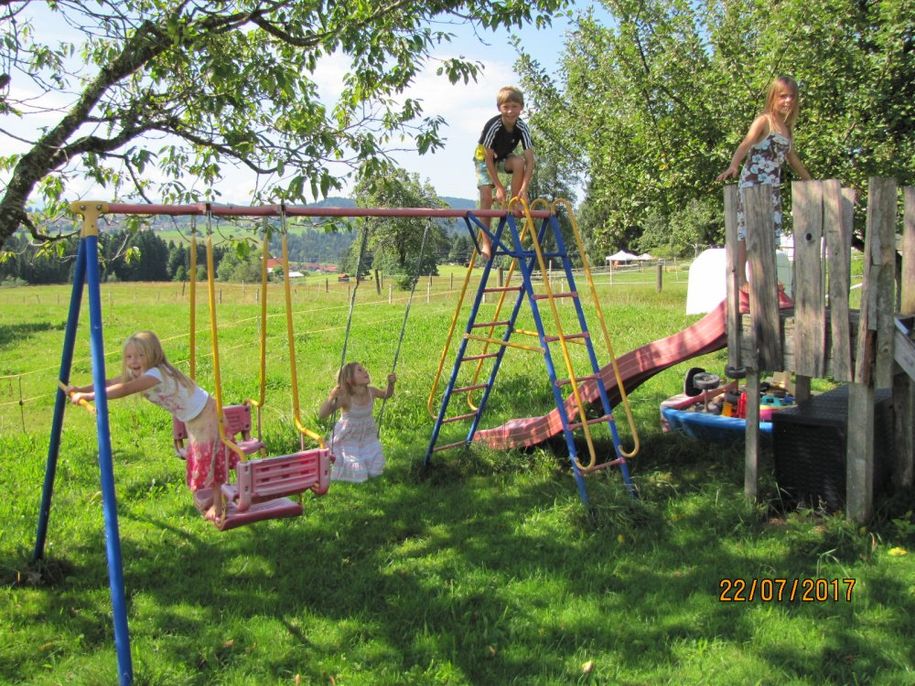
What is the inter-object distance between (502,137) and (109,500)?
439cm

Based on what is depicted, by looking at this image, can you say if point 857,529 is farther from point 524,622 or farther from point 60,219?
point 60,219

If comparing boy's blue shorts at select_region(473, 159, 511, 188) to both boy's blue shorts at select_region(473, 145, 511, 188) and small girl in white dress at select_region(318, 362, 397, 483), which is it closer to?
boy's blue shorts at select_region(473, 145, 511, 188)

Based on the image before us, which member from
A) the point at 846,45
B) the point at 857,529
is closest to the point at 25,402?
the point at 857,529

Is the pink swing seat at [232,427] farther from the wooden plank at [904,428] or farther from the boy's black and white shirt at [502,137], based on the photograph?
the wooden plank at [904,428]

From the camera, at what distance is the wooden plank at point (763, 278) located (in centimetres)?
520

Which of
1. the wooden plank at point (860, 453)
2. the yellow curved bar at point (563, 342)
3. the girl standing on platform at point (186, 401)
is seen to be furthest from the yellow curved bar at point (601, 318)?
the girl standing on platform at point (186, 401)

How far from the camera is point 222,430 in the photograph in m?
4.31

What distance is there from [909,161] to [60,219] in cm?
1008

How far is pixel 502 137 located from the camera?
6516mm

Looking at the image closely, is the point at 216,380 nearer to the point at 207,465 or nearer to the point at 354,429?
the point at 207,465

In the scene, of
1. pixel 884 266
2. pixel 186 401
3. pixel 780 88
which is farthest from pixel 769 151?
pixel 186 401

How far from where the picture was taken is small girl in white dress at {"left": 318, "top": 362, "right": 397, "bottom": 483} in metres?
5.87
